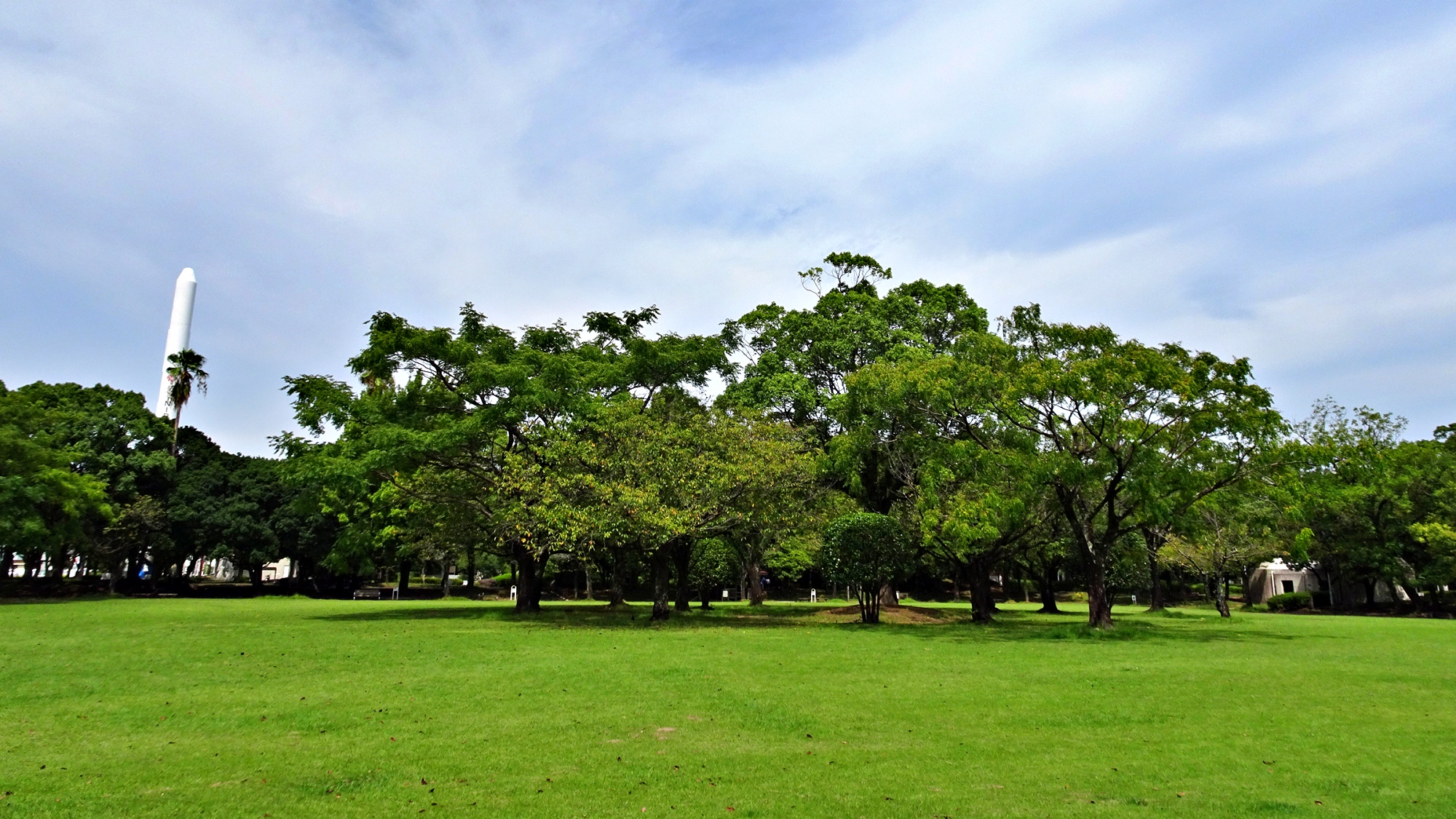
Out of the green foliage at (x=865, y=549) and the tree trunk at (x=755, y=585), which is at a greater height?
the green foliage at (x=865, y=549)

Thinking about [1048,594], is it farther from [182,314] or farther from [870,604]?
[182,314]

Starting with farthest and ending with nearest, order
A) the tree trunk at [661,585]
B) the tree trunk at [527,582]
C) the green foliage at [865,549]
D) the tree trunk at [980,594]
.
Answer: the tree trunk at [527,582] < the tree trunk at [980,594] < the tree trunk at [661,585] < the green foliage at [865,549]

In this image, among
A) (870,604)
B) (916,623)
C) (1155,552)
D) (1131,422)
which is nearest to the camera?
(1131,422)

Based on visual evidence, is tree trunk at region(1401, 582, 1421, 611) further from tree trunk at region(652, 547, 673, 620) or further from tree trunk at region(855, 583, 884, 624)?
tree trunk at region(652, 547, 673, 620)

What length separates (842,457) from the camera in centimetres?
2691

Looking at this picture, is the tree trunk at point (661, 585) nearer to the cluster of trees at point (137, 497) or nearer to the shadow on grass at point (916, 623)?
the shadow on grass at point (916, 623)

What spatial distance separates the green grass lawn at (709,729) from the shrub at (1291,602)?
32.3 m

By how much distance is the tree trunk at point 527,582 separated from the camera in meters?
30.9

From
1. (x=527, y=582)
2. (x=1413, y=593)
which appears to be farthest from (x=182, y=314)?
(x=1413, y=593)

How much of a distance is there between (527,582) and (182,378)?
3174 centimetres

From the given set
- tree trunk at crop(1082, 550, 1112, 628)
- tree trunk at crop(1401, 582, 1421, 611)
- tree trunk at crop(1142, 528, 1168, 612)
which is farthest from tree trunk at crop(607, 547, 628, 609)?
tree trunk at crop(1401, 582, 1421, 611)

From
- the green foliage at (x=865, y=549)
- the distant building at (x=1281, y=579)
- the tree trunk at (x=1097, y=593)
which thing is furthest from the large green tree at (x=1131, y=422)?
the distant building at (x=1281, y=579)

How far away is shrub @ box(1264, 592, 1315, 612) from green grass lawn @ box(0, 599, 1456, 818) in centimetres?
3232

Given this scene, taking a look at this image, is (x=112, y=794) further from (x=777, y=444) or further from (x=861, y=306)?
(x=861, y=306)
